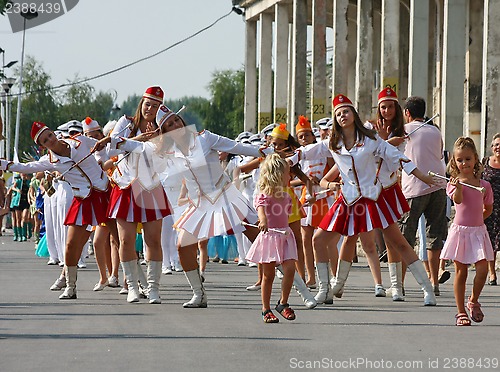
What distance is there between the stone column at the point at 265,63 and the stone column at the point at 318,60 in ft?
20.2

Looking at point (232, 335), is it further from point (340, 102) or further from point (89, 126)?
point (89, 126)

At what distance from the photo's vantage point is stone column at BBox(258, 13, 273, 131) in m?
44.0

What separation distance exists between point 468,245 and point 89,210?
4.58 m

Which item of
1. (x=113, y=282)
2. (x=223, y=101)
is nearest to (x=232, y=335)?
(x=113, y=282)

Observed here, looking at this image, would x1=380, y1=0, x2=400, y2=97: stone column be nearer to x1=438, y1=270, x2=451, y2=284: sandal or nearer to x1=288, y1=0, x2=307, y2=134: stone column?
x1=288, y1=0, x2=307, y2=134: stone column

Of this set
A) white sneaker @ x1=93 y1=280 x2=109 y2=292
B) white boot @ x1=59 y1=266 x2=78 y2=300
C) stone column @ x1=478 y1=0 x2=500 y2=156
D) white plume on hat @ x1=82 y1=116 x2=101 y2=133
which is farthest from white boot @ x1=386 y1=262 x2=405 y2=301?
stone column @ x1=478 y1=0 x2=500 y2=156

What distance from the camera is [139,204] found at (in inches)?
557

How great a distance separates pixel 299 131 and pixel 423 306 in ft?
13.6

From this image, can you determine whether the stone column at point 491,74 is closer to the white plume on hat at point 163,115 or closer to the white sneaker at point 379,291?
the white sneaker at point 379,291

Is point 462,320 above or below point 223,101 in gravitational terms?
below

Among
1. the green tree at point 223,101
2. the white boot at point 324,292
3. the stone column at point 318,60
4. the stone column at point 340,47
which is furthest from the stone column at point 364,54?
the green tree at point 223,101

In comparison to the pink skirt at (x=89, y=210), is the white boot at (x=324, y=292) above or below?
below

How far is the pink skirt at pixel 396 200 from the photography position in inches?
547

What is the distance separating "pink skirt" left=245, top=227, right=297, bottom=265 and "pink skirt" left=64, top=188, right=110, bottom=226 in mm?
2888
